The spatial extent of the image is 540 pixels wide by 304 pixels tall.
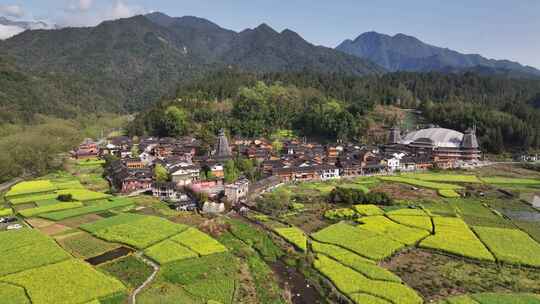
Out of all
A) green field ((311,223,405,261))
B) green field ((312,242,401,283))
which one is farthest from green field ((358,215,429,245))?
green field ((312,242,401,283))

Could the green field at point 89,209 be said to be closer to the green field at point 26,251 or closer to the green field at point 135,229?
the green field at point 135,229

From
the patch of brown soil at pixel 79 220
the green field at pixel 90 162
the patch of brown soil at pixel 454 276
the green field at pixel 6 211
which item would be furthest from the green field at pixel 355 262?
the green field at pixel 90 162

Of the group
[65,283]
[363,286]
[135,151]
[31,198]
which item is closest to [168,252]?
[65,283]

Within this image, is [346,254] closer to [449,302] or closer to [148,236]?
[449,302]

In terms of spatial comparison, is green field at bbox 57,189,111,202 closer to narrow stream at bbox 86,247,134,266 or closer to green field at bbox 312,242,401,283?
narrow stream at bbox 86,247,134,266

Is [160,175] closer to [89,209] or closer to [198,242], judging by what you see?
[89,209]

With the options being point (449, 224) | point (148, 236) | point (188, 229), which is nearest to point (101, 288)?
point (148, 236)
